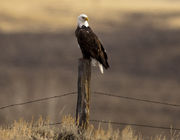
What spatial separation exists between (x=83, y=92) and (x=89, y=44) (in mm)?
2086

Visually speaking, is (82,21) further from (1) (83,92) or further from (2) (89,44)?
(1) (83,92)

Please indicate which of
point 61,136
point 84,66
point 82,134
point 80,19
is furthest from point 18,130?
point 80,19

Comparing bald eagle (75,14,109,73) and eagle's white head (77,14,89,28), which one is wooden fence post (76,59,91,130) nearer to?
bald eagle (75,14,109,73)

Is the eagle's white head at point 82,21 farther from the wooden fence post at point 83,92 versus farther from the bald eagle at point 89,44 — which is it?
the wooden fence post at point 83,92

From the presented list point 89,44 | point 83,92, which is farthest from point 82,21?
point 83,92

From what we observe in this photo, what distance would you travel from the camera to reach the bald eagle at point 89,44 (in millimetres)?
8109

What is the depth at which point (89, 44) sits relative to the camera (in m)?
8.20

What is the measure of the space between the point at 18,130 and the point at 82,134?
4.14 feet

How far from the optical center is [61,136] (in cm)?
663

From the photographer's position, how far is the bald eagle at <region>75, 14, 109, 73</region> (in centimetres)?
811

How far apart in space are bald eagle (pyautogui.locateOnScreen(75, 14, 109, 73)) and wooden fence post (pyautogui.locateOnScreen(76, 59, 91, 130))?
166cm

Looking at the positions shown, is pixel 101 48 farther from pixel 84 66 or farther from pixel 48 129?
pixel 48 129

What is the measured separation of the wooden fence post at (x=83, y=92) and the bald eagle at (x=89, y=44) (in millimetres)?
1657

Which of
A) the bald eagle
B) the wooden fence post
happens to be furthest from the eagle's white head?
the wooden fence post
